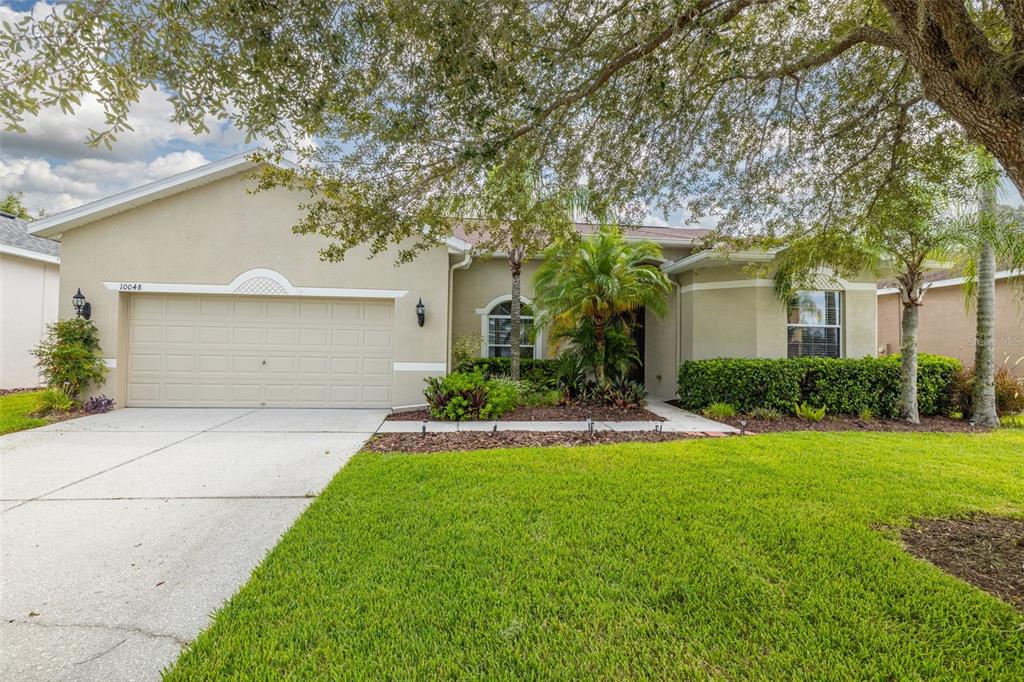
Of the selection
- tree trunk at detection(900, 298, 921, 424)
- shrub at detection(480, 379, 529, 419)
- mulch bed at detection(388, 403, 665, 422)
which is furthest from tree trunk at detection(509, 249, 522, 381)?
tree trunk at detection(900, 298, 921, 424)

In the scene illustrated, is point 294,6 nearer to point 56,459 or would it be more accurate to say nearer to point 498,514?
point 498,514

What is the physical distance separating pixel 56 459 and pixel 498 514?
603cm

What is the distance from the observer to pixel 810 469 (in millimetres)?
5184

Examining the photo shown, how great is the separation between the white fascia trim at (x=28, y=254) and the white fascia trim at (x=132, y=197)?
3778 mm

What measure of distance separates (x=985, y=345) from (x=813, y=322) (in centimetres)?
275

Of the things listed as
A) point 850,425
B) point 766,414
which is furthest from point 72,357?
point 850,425

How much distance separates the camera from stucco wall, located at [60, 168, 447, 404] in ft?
29.5

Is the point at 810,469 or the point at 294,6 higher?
the point at 294,6

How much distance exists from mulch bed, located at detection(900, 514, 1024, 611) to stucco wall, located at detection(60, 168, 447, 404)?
803 centimetres

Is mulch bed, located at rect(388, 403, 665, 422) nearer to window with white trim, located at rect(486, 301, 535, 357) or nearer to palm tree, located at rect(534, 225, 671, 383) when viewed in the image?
palm tree, located at rect(534, 225, 671, 383)

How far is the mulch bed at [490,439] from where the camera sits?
6293 millimetres

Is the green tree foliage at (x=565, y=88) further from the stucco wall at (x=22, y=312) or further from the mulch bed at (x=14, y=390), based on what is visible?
the mulch bed at (x=14, y=390)

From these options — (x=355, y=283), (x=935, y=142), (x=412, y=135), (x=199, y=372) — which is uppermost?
(x=935, y=142)

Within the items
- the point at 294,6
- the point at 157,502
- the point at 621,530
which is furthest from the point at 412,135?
the point at 157,502
